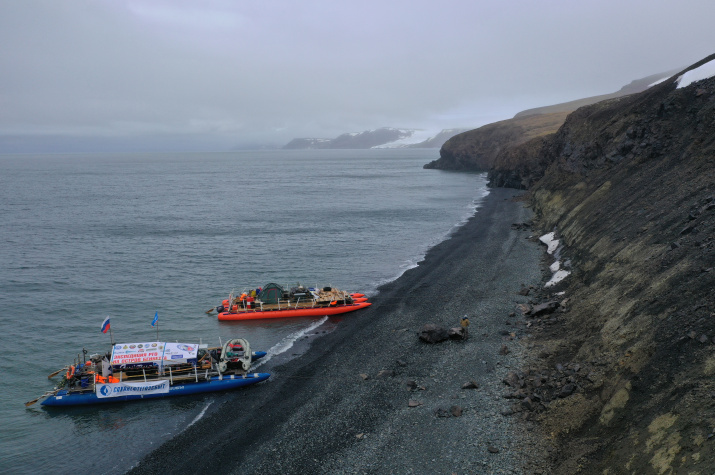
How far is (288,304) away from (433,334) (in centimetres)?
1523

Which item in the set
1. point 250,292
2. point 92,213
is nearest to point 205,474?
point 250,292

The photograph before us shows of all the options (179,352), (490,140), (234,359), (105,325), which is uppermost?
(490,140)

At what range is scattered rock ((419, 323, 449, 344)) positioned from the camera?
3053cm

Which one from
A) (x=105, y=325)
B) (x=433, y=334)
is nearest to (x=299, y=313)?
(x=433, y=334)

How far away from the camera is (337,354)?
104 ft

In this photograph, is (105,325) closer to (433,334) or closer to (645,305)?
(433,334)

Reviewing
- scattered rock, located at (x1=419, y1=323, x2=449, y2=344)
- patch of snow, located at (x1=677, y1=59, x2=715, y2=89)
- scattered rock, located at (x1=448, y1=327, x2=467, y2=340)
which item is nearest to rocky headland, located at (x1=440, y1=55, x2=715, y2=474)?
patch of snow, located at (x1=677, y1=59, x2=715, y2=89)

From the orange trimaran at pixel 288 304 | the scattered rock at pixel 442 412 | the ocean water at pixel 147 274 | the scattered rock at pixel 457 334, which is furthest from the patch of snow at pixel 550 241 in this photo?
the scattered rock at pixel 442 412

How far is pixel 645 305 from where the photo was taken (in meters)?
23.1

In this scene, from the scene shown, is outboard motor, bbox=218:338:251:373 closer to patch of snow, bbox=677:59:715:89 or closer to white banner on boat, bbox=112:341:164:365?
white banner on boat, bbox=112:341:164:365

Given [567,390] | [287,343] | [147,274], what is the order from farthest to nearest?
1. [147,274]
2. [287,343]
3. [567,390]

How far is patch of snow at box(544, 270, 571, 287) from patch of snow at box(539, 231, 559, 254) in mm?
9469

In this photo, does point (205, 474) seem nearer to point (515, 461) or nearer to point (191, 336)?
point (515, 461)

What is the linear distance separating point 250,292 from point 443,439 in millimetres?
26622
